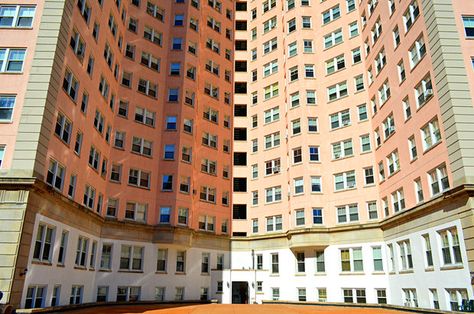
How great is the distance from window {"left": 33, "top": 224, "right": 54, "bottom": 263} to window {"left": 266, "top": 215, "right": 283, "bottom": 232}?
24191mm

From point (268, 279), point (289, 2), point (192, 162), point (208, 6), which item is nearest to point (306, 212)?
point (268, 279)

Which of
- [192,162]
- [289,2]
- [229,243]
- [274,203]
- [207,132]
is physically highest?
[289,2]

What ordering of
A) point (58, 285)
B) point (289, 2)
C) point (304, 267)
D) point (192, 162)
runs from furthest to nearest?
point (289, 2), point (192, 162), point (304, 267), point (58, 285)

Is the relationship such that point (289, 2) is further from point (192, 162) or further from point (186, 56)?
point (192, 162)

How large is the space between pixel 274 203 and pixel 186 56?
65.2 ft

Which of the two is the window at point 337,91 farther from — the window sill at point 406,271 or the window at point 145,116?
the window at point 145,116

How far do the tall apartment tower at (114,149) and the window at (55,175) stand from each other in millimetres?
125

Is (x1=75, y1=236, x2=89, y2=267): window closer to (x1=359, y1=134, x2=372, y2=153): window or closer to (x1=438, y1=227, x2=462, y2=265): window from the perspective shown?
(x1=438, y1=227, x2=462, y2=265): window

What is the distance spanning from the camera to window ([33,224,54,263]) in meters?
22.9

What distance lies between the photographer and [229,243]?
44.2 meters

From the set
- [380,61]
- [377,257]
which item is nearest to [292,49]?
[380,61]

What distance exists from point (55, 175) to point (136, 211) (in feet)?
43.1

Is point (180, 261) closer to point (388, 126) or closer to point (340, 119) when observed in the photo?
point (340, 119)

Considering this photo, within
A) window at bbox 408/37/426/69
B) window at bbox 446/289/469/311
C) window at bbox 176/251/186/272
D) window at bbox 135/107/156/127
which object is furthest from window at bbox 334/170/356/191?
window at bbox 135/107/156/127
